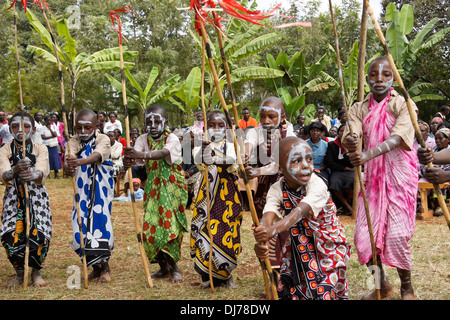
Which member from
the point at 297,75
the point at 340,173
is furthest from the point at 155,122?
the point at 297,75

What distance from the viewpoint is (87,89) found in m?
19.8

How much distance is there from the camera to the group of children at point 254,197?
3436mm

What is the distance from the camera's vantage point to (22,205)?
16.4ft

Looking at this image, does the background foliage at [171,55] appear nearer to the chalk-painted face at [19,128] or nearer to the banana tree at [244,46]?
the banana tree at [244,46]

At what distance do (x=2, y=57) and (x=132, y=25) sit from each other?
7963mm

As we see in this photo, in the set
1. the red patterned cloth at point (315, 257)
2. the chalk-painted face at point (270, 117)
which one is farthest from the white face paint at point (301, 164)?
the chalk-painted face at point (270, 117)

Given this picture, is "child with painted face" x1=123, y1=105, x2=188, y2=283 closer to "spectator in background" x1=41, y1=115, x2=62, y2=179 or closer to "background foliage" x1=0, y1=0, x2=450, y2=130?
"spectator in background" x1=41, y1=115, x2=62, y2=179

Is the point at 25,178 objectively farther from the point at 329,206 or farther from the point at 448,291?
the point at 448,291

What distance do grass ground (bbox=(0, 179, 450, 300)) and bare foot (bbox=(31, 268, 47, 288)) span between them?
73 millimetres

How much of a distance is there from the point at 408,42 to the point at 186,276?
1447 centimetres

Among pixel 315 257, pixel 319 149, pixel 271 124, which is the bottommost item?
pixel 315 257

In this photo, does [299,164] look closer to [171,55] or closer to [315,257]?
[315,257]

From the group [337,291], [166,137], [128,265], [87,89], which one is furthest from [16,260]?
[87,89]

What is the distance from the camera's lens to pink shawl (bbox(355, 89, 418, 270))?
3975mm
